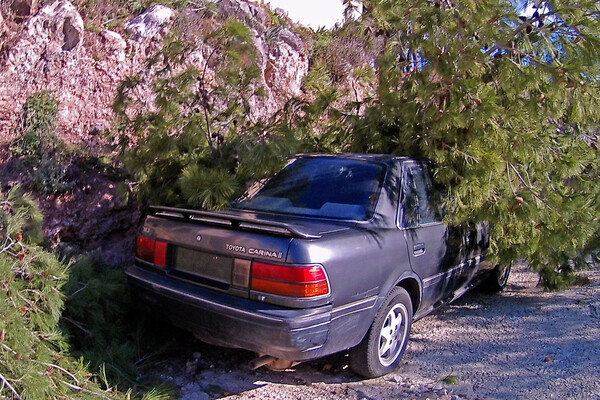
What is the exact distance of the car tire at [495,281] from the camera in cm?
611

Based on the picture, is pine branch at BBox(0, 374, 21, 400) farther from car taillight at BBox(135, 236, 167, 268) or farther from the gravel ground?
car taillight at BBox(135, 236, 167, 268)

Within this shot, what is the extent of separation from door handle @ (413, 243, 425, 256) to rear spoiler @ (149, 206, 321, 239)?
44.5 inches

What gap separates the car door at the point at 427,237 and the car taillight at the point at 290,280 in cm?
112

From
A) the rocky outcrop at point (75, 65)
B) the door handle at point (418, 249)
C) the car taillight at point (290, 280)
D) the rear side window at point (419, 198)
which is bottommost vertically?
the car taillight at point (290, 280)

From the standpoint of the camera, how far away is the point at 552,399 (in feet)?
12.2

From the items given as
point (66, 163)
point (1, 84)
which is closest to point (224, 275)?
point (66, 163)

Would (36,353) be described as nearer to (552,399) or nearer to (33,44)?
(552,399)

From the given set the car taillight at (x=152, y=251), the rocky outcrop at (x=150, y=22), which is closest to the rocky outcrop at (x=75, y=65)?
the rocky outcrop at (x=150, y=22)

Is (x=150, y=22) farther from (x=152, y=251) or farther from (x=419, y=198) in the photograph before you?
(x=419, y=198)

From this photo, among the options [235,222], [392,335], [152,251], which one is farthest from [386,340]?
[152,251]

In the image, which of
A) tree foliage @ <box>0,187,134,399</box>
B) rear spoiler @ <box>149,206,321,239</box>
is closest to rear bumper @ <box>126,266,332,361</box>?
Answer: rear spoiler @ <box>149,206,321,239</box>

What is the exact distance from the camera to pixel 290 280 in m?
3.32

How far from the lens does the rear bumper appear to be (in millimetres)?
3270

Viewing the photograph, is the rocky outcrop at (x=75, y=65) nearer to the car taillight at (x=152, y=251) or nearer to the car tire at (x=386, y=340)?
the car taillight at (x=152, y=251)
